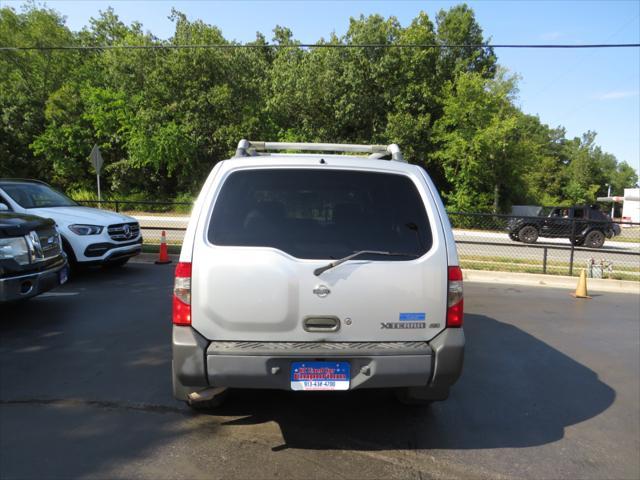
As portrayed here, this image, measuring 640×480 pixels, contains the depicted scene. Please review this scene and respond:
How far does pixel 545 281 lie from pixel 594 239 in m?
9.85

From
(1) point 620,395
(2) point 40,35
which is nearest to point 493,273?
(1) point 620,395

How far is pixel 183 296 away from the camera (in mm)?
2836

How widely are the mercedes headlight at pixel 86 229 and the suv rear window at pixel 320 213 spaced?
6.35 m

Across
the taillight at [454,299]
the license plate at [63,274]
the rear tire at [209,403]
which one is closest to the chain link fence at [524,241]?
the license plate at [63,274]

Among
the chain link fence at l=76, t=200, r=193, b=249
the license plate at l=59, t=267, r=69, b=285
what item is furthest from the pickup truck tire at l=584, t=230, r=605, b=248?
the license plate at l=59, t=267, r=69, b=285

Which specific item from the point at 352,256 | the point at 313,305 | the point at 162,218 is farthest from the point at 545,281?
the point at 162,218

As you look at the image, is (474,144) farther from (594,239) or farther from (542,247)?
(542,247)

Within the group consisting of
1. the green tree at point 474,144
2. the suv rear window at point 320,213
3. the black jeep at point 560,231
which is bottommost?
the black jeep at point 560,231

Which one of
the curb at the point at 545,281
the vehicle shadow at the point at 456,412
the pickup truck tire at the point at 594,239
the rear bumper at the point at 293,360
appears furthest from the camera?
the pickup truck tire at the point at 594,239

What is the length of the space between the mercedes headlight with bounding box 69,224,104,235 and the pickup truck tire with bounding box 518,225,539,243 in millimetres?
14747

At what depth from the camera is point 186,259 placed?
9.28 ft

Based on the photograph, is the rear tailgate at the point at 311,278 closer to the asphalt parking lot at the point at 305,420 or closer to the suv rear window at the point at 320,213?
the suv rear window at the point at 320,213

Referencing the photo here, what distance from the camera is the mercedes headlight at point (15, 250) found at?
5145 millimetres

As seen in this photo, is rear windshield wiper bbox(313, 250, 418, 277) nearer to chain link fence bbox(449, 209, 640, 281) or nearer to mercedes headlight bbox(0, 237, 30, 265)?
mercedes headlight bbox(0, 237, 30, 265)
